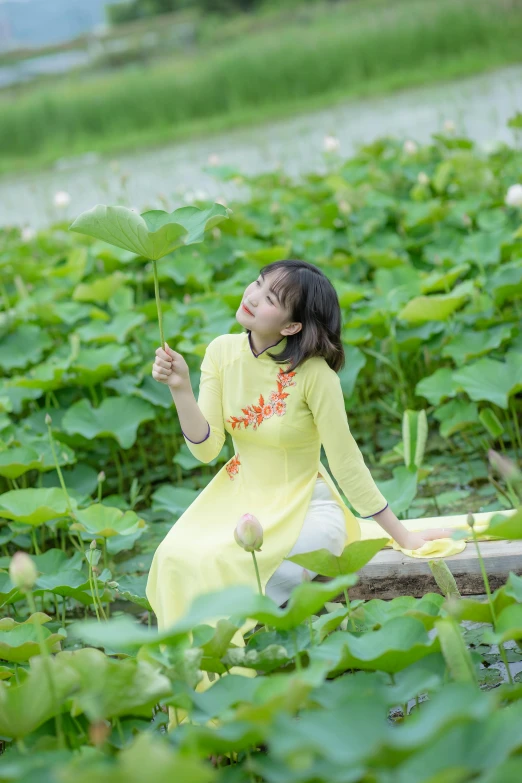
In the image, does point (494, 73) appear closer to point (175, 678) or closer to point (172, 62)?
point (172, 62)

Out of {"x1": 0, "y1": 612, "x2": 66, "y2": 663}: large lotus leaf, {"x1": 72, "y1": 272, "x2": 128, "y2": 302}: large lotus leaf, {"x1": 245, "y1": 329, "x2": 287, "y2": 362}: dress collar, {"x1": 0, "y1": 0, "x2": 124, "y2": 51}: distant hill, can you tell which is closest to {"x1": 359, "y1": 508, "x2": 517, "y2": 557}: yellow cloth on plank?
{"x1": 245, "y1": 329, "x2": 287, "y2": 362}: dress collar

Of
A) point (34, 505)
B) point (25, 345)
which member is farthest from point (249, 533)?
point (25, 345)

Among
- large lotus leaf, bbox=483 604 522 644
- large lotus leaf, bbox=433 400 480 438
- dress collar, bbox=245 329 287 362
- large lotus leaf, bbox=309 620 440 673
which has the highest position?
dress collar, bbox=245 329 287 362

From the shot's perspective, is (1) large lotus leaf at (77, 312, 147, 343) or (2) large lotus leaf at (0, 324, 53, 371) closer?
(1) large lotus leaf at (77, 312, 147, 343)

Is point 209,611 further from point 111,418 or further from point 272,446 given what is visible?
point 111,418

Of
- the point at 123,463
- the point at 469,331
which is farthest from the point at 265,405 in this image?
the point at 123,463

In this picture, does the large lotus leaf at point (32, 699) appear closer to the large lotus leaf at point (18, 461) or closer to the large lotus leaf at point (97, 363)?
the large lotus leaf at point (18, 461)

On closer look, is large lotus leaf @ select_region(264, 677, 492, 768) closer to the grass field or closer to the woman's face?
the woman's face

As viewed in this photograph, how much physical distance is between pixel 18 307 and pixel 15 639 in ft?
5.93

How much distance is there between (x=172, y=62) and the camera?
12.5 meters

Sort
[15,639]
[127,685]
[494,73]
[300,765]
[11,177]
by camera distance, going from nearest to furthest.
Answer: [300,765]
[127,685]
[15,639]
[494,73]
[11,177]

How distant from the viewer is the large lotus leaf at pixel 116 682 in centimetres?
106

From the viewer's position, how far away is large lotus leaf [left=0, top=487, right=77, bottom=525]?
5.81 feet

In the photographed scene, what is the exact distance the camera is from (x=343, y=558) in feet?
4.14
